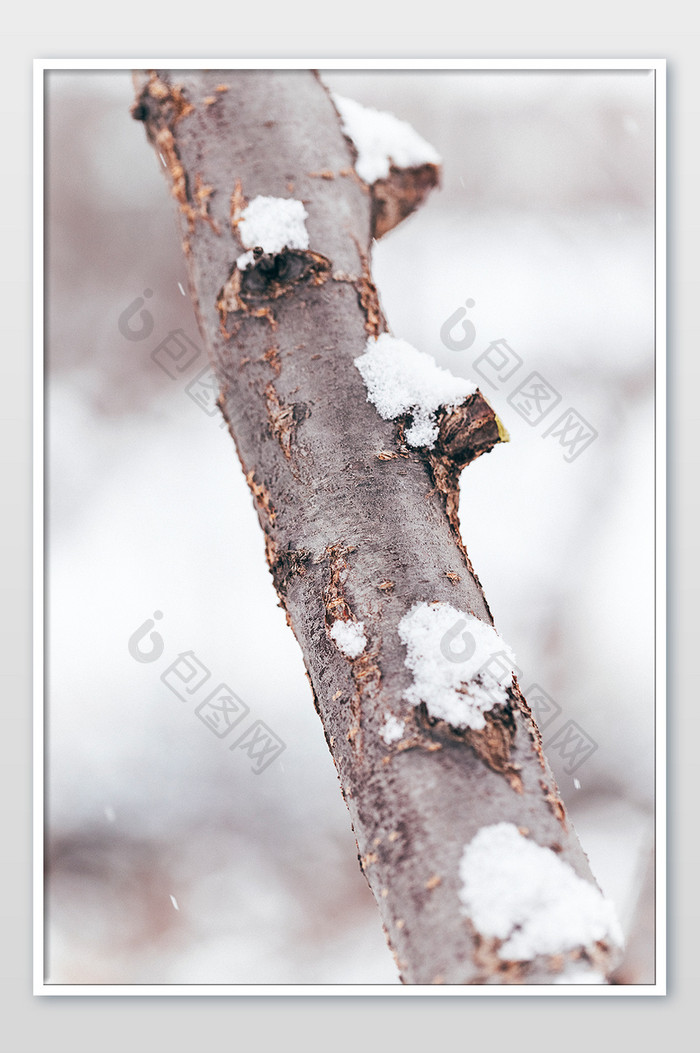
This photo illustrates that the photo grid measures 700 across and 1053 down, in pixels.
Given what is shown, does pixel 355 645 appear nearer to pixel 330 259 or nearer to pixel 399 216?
pixel 330 259

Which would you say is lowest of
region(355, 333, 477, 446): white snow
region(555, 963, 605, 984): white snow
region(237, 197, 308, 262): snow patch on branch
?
region(555, 963, 605, 984): white snow

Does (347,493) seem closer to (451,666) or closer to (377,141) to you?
(451,666)

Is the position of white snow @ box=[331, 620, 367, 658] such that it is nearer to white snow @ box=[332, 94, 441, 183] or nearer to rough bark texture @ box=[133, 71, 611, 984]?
rough bark texture @ box=[133, 71, 611, 984]

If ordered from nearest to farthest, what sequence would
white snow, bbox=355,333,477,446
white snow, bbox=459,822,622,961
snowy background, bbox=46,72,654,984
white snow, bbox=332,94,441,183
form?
white snow, bbox=459,822,622,961, white snow, bbox=355,333,477,446, white snow, bbox=332,94,441,183, snowy background, bbox=46,72,654,984

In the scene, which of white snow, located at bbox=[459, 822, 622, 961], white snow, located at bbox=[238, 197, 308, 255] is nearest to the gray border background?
white snow, located at bbox=[238, 197, 308, 255]
